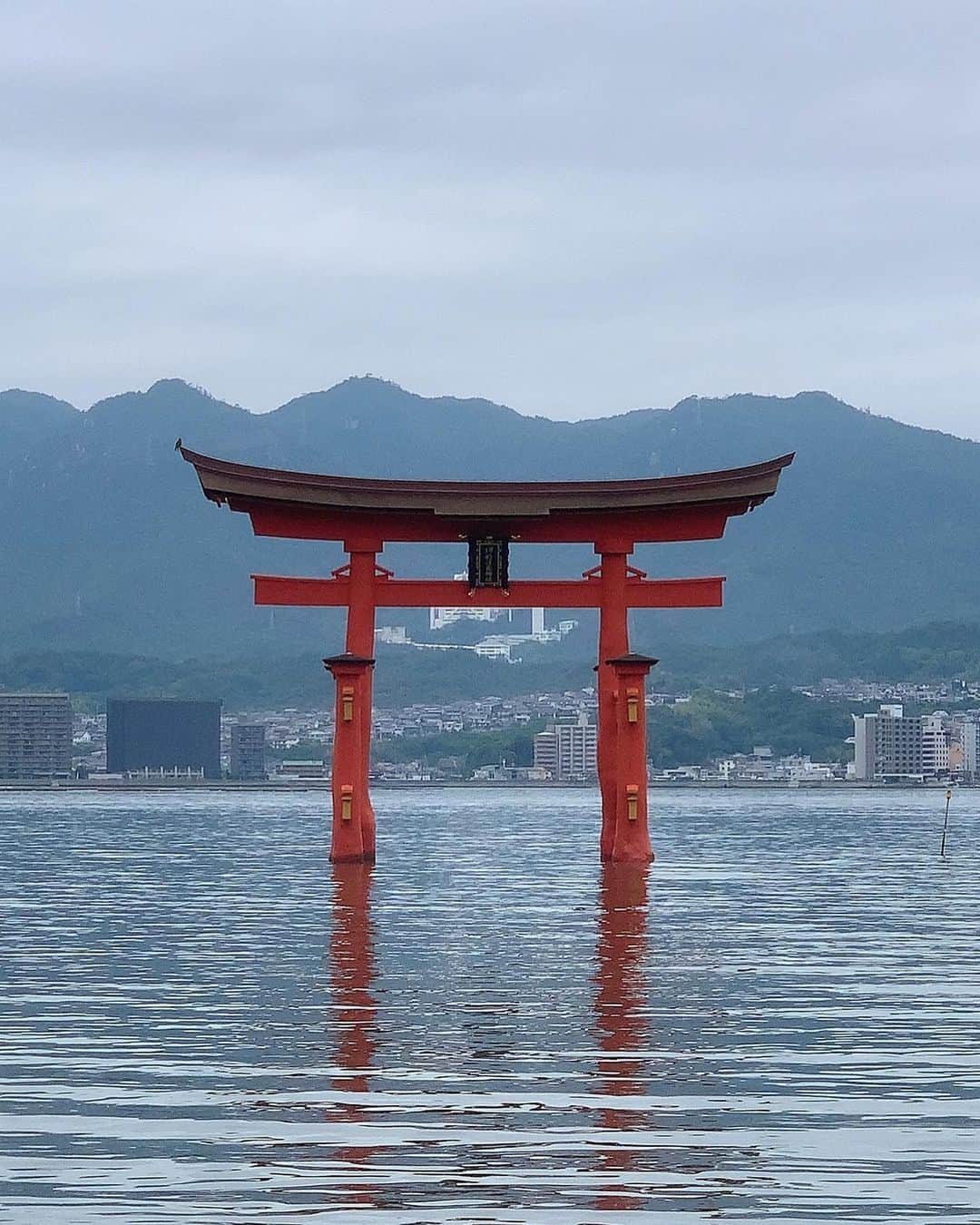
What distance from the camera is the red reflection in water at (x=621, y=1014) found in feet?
37.3

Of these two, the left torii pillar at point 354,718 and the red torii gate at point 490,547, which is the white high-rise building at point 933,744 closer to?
the red torii gate at point 490,547

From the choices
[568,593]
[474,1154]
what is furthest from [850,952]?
[568,593]

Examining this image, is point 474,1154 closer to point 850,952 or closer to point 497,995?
point 497,995

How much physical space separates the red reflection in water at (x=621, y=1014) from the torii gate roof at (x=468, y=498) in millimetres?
8506

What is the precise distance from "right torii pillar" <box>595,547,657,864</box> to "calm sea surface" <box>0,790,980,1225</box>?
4.37 metres

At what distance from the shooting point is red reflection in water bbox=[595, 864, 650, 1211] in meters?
11.4

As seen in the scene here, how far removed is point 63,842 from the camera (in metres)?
61.1

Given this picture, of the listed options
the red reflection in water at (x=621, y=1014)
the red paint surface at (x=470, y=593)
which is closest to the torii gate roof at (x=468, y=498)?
the red paint surface at (x=470, y=593)

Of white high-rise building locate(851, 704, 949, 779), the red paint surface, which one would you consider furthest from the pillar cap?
white high-rise building locate(851, 704, 949, 779)

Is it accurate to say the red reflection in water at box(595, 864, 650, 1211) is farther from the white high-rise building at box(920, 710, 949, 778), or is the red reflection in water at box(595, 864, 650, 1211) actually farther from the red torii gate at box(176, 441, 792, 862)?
the white high-rise building at box(920, 710, 949, 778)

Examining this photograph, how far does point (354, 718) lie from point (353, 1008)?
19.8 m

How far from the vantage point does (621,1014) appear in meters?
17.0

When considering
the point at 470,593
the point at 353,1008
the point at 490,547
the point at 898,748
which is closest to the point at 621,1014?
the point at 353,1008

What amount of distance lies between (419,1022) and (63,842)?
46.2 metres
